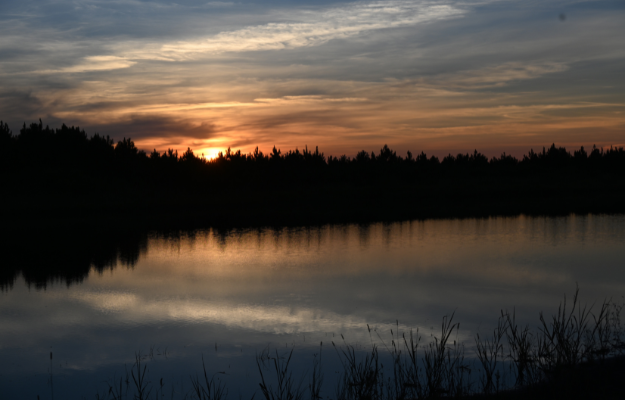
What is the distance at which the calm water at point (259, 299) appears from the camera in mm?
9133

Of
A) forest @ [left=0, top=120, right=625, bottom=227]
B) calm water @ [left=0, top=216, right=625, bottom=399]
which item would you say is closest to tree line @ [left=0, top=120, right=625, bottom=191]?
forest @ [left=0, top=120, right=625, bottom=227]

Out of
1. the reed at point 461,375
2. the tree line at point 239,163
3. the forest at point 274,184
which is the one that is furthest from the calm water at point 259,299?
the tree line at point 239,163

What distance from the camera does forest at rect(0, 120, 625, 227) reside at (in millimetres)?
40594

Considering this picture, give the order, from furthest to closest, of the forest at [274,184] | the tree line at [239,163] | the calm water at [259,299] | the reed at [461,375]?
the tree line at [239,163] < the forest at [274,184] < the calm water at [259,299] < the reed at [461,375]

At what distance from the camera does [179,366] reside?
8891 millimetres

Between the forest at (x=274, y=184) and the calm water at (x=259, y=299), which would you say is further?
the forest at (x=274, y=184)

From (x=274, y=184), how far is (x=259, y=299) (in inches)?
2072

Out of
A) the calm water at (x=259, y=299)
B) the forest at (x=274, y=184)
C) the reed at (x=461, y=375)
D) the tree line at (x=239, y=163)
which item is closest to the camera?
the reed at (x=461, y=375)

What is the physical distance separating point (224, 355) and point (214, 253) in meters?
12.6

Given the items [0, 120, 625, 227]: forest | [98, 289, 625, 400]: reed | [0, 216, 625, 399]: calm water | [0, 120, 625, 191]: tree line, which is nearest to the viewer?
[98, 289, 625, 400]: reed

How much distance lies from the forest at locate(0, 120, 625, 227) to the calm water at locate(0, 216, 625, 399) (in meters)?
13.8

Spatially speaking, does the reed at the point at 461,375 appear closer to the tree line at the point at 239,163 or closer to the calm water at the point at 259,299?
the calm water at the point at 259,299

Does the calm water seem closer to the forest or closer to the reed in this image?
the reed

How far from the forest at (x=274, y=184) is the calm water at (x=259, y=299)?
13784 mm
